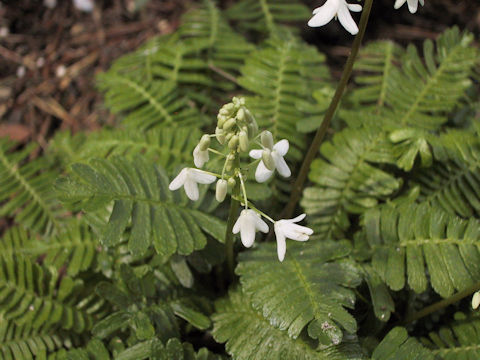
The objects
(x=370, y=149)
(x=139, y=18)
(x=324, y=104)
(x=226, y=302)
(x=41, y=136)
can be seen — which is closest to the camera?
(x=226, y=302)

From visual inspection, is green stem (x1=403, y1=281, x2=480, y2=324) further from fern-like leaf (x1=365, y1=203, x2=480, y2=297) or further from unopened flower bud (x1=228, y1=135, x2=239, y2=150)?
unopened flower bud (x1=228, y1=135, x2=239, y2=150)

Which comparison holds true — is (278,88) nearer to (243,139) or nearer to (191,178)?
(191,178)

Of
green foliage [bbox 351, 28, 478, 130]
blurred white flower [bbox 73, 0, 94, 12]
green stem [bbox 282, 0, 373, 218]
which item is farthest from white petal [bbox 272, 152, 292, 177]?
blurred white flower [bbox 73, 0, 94, 12]

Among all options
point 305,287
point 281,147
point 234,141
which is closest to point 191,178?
point 234,141

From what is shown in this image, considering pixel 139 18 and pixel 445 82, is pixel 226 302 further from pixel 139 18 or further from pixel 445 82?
pixel 139 18

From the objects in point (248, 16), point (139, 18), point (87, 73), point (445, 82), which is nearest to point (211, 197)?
point (445, 82)

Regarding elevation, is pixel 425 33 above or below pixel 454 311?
above
